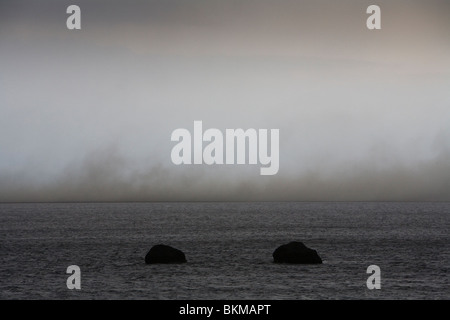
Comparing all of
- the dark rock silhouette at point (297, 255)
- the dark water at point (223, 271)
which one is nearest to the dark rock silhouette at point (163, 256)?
the dark water at point (223, 271)

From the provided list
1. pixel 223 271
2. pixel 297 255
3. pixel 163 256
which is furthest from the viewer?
pixel 163 256

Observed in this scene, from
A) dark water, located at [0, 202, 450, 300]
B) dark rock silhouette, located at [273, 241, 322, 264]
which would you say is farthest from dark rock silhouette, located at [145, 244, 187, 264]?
dark rock silhouette, located at [273, 241, 322, 264]

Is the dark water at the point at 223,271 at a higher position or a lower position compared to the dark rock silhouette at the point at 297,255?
lower

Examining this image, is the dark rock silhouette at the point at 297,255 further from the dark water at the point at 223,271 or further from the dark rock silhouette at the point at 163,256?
the dark rock silhouette at the point at 163,256

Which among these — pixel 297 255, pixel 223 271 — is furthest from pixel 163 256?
pixel 297 255

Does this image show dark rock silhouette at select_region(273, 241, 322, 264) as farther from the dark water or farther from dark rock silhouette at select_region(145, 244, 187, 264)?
dark rock silhouette at select_region(145, 244, 187, 264)

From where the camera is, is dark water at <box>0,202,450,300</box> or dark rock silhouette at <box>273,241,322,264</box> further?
dark rock silhouette at <box>273,241,322,264</box>

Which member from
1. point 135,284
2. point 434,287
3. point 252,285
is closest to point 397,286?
point 434,287

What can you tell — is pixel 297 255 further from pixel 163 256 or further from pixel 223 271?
pixel 163 256

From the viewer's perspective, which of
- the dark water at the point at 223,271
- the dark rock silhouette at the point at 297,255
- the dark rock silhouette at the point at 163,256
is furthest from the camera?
the dark rock silhouette at the point at 163,256

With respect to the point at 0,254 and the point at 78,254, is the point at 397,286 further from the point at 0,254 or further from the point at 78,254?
the point at 0,254

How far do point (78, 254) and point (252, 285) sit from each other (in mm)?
44367

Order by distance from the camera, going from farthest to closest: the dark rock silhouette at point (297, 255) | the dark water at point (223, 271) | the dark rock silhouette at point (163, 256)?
the dark rock silhouette at point (163, 256), the dark rock silhouette at point (297, 255), the dark water at point (223, 271)

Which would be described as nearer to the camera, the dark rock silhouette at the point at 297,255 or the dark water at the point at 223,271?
the dark water at the point at 223,271
